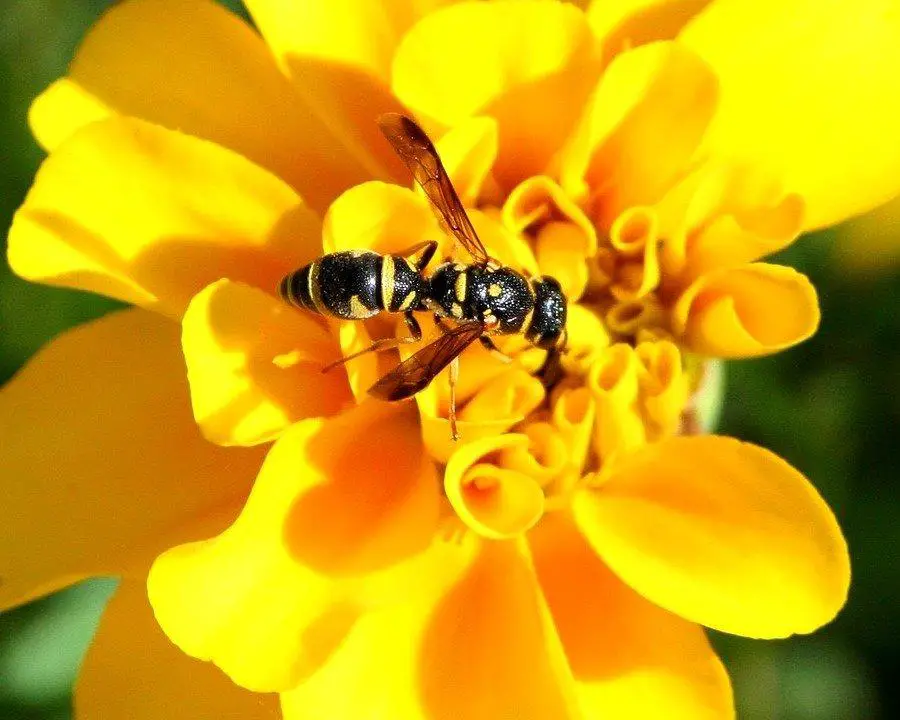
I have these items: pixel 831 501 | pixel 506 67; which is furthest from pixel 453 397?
pixel 831 501

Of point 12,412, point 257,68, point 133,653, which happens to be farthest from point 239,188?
point 133,653

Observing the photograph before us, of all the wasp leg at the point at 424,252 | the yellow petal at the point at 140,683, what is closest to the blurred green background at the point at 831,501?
the yellow petal at the point at 140,683

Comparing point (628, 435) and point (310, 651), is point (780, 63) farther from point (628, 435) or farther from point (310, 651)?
point (310, 651)

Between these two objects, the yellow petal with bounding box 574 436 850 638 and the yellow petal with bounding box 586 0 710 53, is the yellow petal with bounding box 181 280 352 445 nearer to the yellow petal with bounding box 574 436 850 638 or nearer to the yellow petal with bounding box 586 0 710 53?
the yellow petal with bounding box 574 436 850 638

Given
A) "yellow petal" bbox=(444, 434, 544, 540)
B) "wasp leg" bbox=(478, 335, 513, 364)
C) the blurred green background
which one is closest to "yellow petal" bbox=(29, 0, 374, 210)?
"wasp leg" bbox=(478, 335, 513, 364)

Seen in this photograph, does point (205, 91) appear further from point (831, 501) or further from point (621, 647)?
point (831, 501)

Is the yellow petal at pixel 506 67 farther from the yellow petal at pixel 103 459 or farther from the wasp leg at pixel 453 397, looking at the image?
the yellow petal at pixel 103 459
